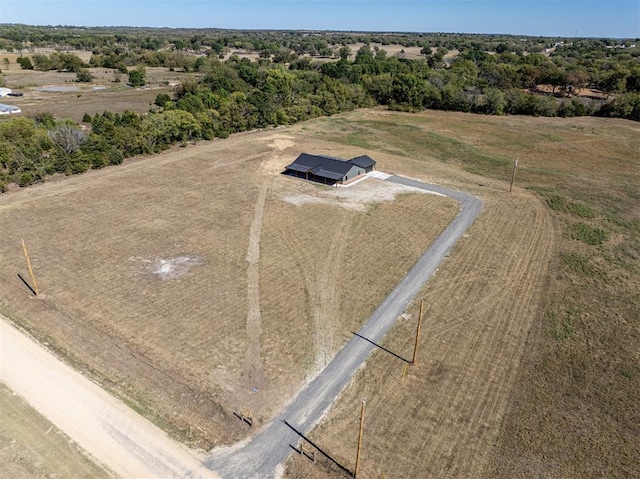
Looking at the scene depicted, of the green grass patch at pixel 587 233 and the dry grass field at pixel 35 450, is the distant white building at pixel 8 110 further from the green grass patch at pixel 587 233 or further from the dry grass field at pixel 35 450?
the green grass patch at pixel 587 233

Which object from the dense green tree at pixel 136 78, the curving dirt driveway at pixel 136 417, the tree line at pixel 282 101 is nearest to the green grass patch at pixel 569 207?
the curving dirt driveway at pixel 136 417

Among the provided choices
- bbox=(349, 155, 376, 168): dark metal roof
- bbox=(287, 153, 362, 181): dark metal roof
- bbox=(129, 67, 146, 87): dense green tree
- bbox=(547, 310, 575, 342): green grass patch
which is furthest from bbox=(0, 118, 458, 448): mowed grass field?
bbox=(129, 67, 146, 87): dense green tree

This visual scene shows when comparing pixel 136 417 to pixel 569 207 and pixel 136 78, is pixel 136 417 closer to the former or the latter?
pixel 569 207

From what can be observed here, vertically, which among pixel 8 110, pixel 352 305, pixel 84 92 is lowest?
pixel 352 305

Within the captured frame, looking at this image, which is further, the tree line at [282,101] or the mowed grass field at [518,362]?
the tree line at [282,101]

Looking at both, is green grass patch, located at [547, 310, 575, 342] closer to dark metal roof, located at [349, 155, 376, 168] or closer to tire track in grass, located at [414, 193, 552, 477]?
tire track in grass, located at [414, 193, 552, 477]

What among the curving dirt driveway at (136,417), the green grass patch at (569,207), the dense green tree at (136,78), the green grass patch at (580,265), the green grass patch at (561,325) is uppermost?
the dense green tree at (136,78)

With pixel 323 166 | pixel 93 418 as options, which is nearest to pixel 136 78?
pixel 323 166
